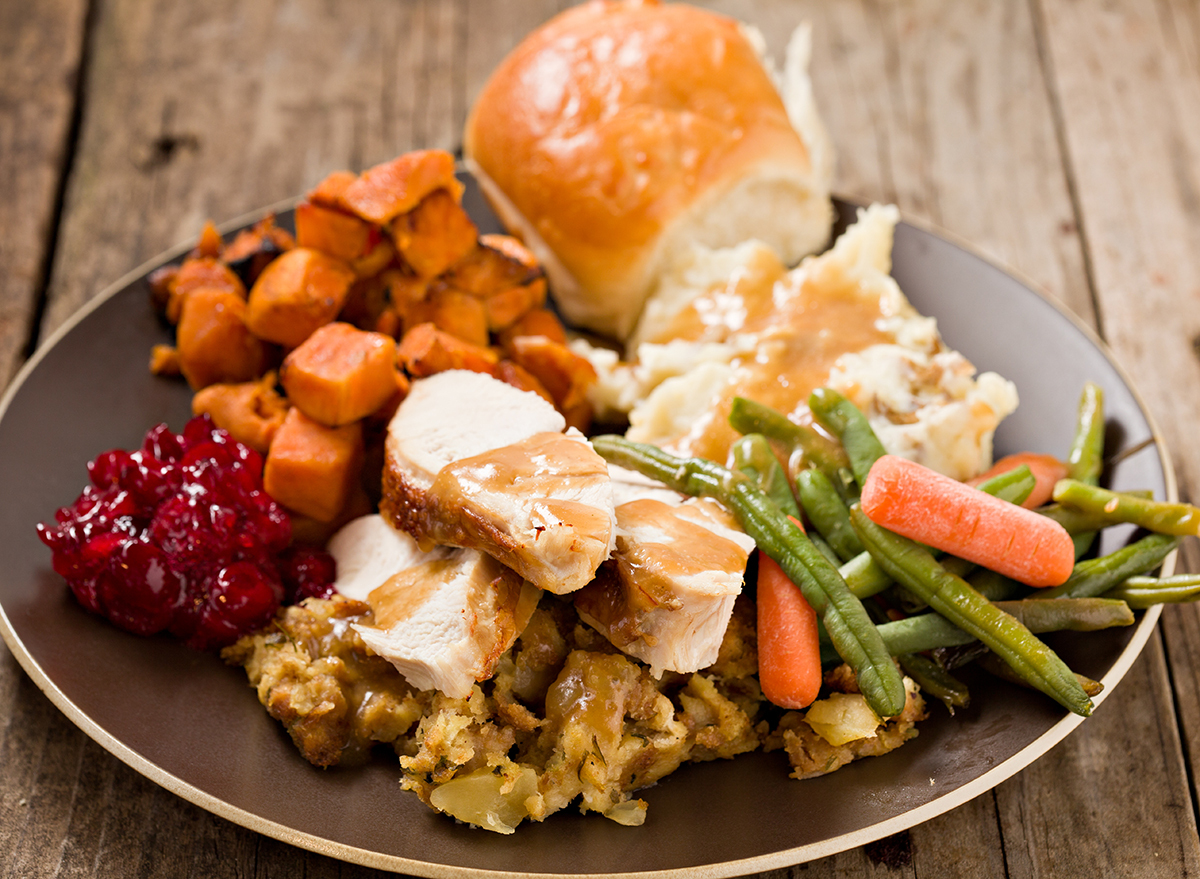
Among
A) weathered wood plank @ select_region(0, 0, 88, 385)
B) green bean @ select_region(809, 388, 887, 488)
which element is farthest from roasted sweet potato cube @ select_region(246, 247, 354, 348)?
green bean @ select_region(809, 388, 887, 488)

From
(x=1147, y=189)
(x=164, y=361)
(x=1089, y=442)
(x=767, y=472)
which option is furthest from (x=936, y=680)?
(x=1147, y=189)

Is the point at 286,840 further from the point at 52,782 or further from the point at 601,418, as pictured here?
the point at 601,418


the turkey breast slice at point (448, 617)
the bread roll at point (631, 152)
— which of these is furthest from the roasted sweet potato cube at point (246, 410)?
the bread roll at point (631, 152)

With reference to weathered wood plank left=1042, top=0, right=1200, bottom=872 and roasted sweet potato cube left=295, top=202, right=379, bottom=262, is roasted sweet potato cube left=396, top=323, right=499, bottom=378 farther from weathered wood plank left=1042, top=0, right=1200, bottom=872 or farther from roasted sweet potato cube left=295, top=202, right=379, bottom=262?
weathered wood plank left=1042, top=0, right=1200, bottom=872

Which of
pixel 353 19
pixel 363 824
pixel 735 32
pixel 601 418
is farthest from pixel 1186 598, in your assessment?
pixel 353 19

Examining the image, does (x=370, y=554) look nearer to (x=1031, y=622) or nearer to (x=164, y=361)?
(x=164, y=361)

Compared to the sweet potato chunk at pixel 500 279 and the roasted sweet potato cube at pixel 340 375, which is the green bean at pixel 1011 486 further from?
the roasted sweet potato cube at pixel 340 375

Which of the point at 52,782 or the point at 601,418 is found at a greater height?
the point at 601,418
